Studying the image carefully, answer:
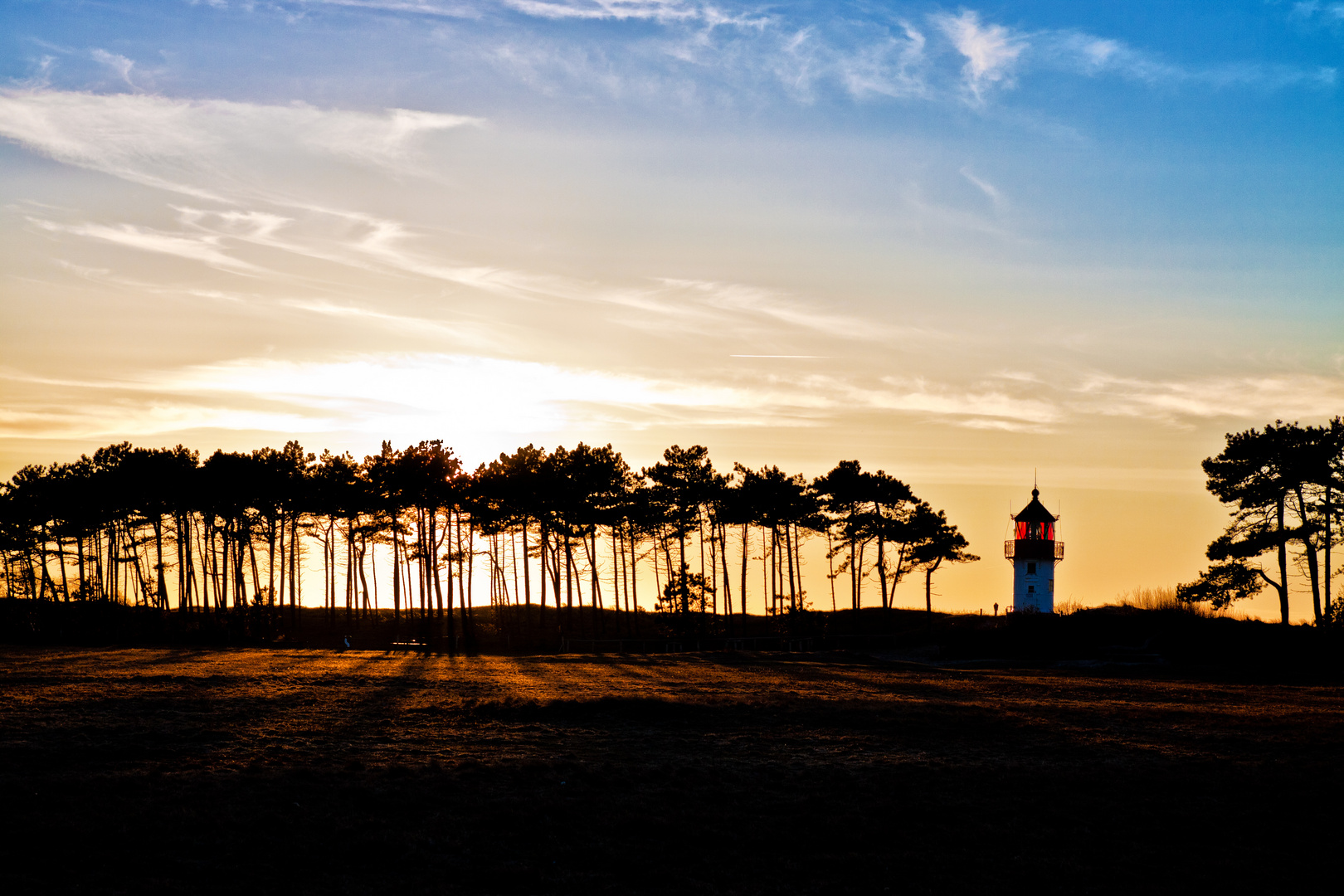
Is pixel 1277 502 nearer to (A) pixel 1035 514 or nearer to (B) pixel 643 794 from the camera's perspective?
(A) pixel 1035 514

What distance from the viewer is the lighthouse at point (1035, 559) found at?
203 ft

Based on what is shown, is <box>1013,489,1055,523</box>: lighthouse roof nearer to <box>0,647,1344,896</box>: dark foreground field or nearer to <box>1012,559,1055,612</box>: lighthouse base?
<box>1012,559,1055,612</box>: lighthouse base

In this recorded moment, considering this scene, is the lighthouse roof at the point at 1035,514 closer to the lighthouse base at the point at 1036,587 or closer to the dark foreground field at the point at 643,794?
the lighthouse base at the point at 1036,587

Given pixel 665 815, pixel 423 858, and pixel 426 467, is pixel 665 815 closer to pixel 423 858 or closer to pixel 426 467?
pixel 423 858

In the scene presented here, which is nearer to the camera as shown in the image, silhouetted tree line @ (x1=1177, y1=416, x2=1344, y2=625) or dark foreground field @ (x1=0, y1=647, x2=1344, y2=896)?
dark foreground field @ (x1=0, y1=647, x2=1344, y2=896)

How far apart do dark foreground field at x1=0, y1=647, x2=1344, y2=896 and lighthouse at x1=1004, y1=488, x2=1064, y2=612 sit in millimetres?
33908

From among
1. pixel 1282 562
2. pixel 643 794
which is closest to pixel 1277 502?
pixel 1282 562

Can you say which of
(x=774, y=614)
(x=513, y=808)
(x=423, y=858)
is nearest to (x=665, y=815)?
(x=513, y=808)

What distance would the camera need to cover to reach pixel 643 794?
17.2m

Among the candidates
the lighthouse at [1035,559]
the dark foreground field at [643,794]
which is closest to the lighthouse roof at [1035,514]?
the lighthouse at [1035,559]

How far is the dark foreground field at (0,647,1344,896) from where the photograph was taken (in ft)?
44.5

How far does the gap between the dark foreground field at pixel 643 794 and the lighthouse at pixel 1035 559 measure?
3391 cm

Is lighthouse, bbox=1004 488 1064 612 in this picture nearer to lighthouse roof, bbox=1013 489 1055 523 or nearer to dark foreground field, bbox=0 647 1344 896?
lighthouse roof, bbox=1013 489 1055 523

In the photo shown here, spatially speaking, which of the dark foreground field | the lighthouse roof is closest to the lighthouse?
the lighthouse roof
